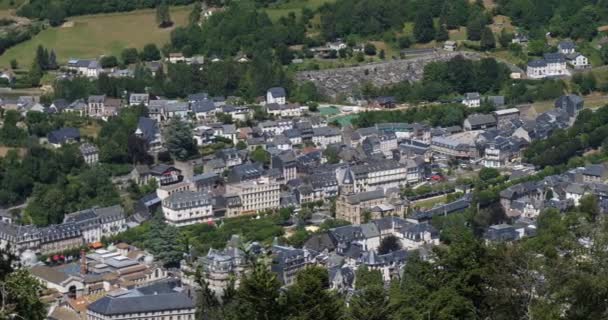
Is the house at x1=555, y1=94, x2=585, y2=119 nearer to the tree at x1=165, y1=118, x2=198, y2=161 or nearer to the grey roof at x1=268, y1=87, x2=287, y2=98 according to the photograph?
the grey roof at x1=268, y1=87, x2=287, y2=98

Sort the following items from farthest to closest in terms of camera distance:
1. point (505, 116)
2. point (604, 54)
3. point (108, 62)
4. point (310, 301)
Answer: point (108, 62) → point (604, 54) → point (505, 116) → point (310, 301)

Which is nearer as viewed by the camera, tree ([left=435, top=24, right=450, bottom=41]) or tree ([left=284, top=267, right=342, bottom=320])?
tree ([left=284, top=267, right=342, bottom=320])

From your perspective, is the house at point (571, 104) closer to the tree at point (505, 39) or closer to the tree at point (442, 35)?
the tree at point (505, 39)

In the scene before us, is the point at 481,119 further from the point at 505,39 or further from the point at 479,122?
the point at 505,39

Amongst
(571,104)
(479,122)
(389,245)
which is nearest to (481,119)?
(479,122)

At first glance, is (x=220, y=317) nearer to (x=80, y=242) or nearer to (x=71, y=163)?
(x=80, y=242)

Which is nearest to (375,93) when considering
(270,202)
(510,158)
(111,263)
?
(510,158)

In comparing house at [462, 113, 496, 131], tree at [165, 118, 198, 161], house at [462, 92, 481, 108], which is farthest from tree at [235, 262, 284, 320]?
house at [462, 92, 481, 108]
